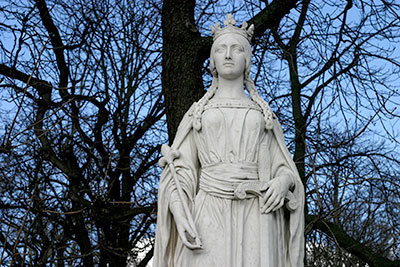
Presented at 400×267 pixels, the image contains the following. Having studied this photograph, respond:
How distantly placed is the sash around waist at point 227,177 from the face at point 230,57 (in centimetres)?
84

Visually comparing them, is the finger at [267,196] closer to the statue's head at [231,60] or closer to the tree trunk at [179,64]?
the statue's head at [231,60]

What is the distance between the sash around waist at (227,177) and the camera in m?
5.76

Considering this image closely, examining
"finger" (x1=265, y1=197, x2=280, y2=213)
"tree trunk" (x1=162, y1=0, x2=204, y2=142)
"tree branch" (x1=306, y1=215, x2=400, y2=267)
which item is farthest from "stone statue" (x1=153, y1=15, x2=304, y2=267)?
"tree trunk" (x1=162, y1=0, x2=204, y2=142)

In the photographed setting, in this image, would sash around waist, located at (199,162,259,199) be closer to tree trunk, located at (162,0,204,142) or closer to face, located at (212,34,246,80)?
face, located at (212,34,246,80)

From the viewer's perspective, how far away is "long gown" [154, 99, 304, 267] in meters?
5.60

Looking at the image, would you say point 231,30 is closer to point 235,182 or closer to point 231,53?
point 231,53

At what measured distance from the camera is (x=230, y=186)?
5.76 metres

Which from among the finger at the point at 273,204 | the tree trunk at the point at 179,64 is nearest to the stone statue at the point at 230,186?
the finger at the point at 273,204

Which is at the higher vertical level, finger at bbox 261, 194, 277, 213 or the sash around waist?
the sash around waist

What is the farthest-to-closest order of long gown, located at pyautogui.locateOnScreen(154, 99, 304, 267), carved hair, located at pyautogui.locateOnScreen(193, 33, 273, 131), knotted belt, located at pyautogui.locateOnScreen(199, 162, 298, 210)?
1. carved hair, located at pyautogui.locateOnScreen(193, 33, 273, 131)
2. knotted belt, located at pyautogui.locateOnScreen(199, 162, 298, 210)
3. long gown, located at pyautogui.locateOnScreen(154, 99, 304, 267)

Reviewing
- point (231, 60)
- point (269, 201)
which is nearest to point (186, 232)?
point (269, 201)

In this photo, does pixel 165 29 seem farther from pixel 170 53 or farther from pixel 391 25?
pixel 391 25

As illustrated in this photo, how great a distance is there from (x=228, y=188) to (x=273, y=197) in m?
0.37

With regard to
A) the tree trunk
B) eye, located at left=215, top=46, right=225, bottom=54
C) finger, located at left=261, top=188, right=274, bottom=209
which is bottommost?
finger, located at left=261, top=188, right=274, bottom=209
